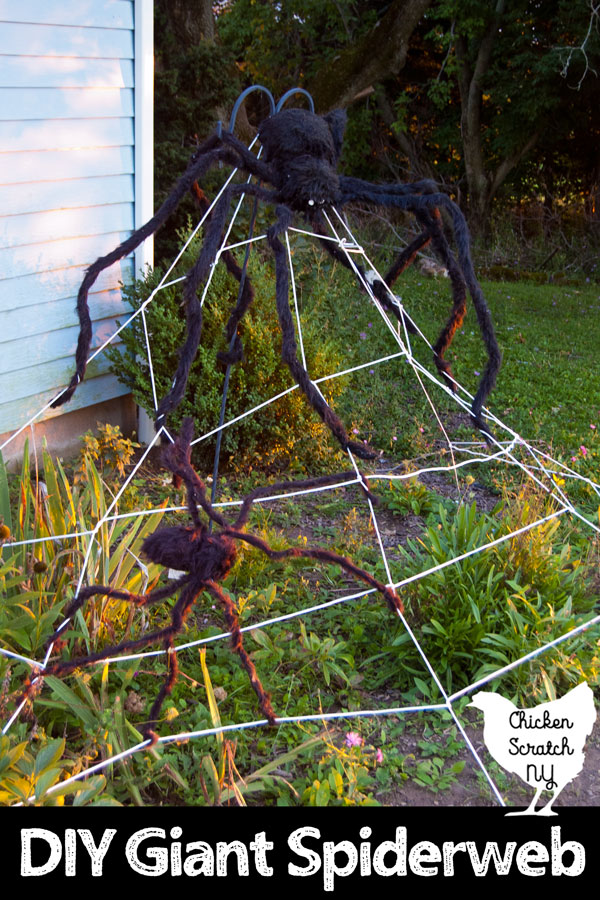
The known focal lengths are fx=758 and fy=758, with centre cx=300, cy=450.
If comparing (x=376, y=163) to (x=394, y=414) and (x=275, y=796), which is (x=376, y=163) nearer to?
(x=394, y=414)

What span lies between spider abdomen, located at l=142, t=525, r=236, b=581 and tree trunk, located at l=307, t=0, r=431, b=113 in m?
7.86

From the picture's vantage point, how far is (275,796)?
1.73 m

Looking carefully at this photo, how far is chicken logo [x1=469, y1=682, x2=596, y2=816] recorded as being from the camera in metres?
1.25

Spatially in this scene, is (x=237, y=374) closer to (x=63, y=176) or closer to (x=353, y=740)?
(x=63, y=176)

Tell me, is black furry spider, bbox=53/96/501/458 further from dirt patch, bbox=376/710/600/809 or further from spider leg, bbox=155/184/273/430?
dirt patch, bbox=376/710/600/809

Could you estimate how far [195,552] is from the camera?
3.86ft

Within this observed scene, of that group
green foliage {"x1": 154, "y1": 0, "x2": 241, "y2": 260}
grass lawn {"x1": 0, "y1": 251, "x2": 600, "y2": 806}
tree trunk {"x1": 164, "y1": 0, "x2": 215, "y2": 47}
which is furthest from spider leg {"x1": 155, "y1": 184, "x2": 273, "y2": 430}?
tree trunk {"x1": 164, "y1": 0, "x2": 215, "y2": 47}

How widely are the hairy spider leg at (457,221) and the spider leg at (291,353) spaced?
18 cm

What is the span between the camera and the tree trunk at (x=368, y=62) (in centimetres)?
812

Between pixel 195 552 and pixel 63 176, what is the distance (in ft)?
9.33

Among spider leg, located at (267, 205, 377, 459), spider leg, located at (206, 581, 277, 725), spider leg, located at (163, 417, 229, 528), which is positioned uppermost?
spider leg, located at (267, 205, 377, 459)

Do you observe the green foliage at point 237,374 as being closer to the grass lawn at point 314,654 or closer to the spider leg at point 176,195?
the grass lawn at point 314,654

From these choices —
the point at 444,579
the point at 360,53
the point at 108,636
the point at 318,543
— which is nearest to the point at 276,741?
the point at 108,636

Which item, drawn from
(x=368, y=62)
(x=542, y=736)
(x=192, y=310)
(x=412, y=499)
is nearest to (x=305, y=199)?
(x=192, y=310)
